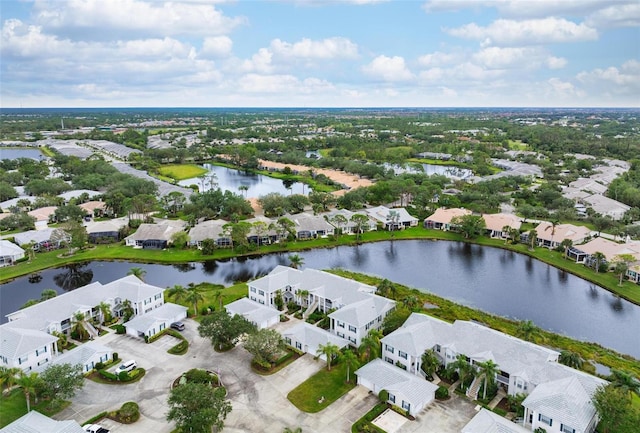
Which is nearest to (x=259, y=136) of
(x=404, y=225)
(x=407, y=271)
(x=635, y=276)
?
(x=404, y=225)

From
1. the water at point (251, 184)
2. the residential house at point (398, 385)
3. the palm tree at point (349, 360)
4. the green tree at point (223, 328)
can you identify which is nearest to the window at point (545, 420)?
the residential house at point (398, 385)

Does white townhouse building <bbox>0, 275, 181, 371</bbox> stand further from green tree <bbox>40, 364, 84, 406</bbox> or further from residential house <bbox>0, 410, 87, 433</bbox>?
residential house <bbox>0, 410, 87, 433</bbox>

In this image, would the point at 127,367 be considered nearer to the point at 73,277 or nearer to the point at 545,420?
the point at 73,277

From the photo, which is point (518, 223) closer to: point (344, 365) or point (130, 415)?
point (344, 365)

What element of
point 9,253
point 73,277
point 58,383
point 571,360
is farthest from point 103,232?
point 571,360

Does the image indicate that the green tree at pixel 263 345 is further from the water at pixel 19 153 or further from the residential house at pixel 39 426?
the water at pixel 19 153

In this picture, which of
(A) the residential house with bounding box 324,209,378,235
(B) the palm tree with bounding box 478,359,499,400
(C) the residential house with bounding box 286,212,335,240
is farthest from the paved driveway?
(A) the residential house with bounding box 324,209,378,235
